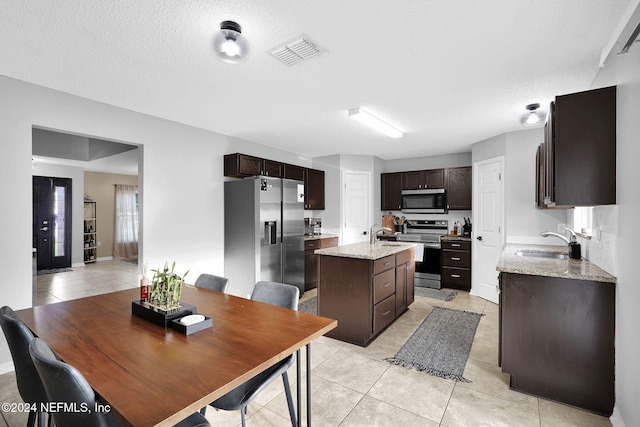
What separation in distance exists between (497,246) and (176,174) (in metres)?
4.54

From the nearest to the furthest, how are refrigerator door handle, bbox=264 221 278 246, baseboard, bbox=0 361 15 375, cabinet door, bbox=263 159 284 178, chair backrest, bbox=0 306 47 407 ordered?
chair backrest, bbox=0 306 47 407
baseboard, bbox=0 361 15 375
refrigerator door handle, bbox=264 221 278 246
cabinet door, bbox=263 159 284 178

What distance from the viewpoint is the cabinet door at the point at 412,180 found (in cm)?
588

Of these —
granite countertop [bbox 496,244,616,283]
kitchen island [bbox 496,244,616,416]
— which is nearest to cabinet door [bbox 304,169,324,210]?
granite countertop [bbox 496,244,616,283]

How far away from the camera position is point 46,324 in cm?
157

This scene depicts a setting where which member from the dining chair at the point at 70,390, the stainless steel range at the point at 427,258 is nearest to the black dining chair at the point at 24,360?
the dining chair at the point at 70,390

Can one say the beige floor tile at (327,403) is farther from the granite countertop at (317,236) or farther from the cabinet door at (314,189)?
the cabinet door at (314,189)

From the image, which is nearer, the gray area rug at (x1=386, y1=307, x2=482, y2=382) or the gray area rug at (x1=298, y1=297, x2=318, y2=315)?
the gray area rug at (x1=386, y1=307, x2=482, y2=382)

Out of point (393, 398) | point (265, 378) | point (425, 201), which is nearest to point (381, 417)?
point (393, 398)

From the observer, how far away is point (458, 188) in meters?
5.49

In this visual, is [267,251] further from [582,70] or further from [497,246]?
[582,70]

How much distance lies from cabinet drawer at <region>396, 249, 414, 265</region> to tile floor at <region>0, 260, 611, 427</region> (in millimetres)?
907

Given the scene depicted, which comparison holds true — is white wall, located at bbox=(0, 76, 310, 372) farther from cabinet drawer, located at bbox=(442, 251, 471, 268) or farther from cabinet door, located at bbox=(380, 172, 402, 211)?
cabinet drawer, located at bbox=(442, 251, 471, 268)

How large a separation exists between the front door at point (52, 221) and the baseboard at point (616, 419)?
9.38 m

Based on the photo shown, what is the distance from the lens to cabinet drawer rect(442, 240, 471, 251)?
196 inches
